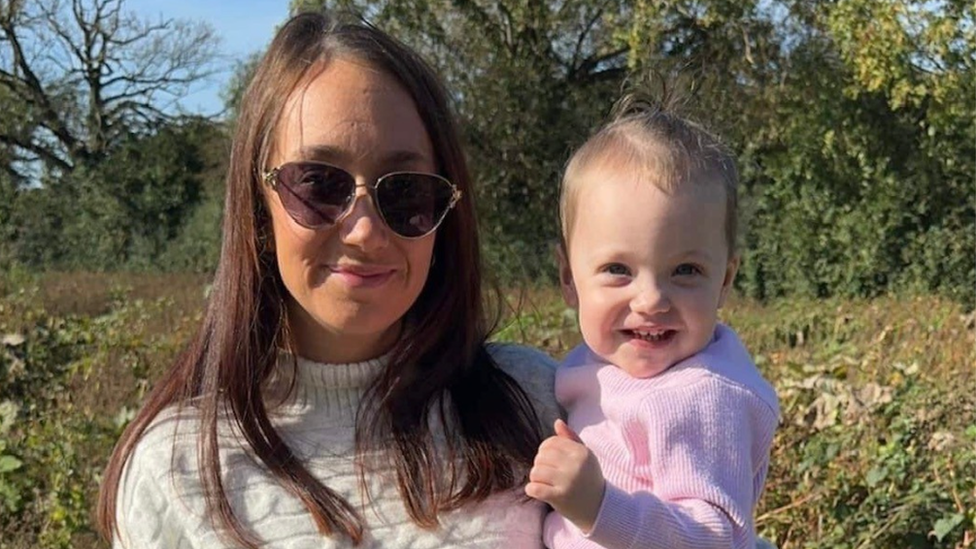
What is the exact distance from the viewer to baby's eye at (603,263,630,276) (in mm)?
1856

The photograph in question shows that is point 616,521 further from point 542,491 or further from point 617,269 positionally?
point 617,269

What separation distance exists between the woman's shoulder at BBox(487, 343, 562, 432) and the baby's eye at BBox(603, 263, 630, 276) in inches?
13.4

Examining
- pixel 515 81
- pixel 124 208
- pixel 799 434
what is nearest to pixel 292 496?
pixel 799 434

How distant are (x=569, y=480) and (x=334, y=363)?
59 cm

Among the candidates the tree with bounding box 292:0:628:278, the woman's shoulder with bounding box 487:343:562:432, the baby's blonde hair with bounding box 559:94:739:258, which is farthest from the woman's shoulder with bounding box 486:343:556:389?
the tree with bounding box 292:0:628:278

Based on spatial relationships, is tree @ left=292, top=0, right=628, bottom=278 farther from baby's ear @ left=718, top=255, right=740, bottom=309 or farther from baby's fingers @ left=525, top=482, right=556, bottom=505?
baby's fingers @ left=525, top=482, right=556, bottom=505

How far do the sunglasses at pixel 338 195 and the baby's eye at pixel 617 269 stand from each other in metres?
0.30

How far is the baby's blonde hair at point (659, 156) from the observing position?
1839 mm

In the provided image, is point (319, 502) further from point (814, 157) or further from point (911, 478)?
point (814, 157)

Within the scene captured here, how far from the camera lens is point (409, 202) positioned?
1.86m

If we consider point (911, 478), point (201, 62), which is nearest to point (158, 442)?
point (911, 478)

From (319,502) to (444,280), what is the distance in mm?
474

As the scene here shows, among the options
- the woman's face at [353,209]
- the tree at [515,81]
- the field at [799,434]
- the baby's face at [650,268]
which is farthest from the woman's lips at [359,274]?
the tree at [515,81]

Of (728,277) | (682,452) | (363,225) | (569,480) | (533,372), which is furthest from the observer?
(533,372)
